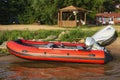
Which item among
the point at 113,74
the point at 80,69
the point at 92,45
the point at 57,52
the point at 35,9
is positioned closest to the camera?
the point at 113,74

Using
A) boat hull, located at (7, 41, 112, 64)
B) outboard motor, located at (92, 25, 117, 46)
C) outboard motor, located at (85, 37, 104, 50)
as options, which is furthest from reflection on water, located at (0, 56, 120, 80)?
outboard motor, located at (92, 25, 117, 46)

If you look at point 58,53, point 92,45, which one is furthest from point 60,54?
point 92,45

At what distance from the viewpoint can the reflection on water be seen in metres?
14.4

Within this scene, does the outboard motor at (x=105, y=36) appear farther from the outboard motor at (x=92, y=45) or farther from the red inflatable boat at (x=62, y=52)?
the red inflatable boat at (x=62, y=52)

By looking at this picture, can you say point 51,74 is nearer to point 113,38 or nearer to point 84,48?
point 84,48

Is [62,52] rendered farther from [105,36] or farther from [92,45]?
[105,36]

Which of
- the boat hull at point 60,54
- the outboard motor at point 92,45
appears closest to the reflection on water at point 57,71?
the boat hull at point 60,54

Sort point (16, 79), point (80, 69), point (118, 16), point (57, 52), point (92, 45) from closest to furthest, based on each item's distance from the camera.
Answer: point (16, 79), point (80, 69), point (57, 52), point (92, 45), point (118, 16)

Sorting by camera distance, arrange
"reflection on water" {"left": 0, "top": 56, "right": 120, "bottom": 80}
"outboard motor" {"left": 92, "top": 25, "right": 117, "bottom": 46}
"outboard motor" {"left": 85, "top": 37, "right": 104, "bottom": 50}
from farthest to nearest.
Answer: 1. "outboard motor" {"left": 92, "top": 25, "right": 117, "bottom": 46}
2. "outboard motor" {"left": 85, "top": 37, "right": 104, "bottom": 50}
3. "reflection on water" {"left": 0, "top": 56, "right": 120, "bottom": 80}

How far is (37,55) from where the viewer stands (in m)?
17.6

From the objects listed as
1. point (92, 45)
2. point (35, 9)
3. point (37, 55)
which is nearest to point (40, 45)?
point (37, 55)

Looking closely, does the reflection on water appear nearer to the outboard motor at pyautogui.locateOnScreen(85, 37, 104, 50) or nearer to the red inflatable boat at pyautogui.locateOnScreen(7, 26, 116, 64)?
the red inflatable boat at pyautogui.locateOnScreen(7, 26, 116, 64)

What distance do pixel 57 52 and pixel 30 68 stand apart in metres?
1.78

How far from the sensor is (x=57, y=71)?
15.7 m
